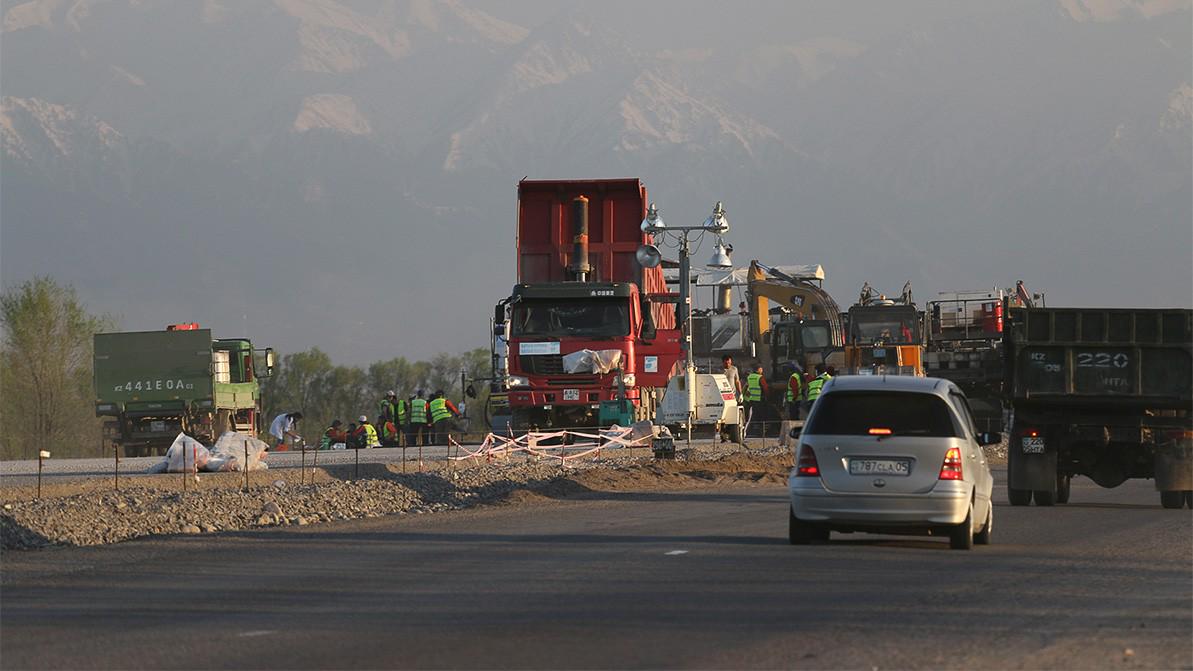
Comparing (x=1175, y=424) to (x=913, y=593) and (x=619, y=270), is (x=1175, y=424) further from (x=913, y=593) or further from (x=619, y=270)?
(x=619, y=270)

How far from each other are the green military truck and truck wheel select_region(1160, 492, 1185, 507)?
1128 inches

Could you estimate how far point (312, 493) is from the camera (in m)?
24.4

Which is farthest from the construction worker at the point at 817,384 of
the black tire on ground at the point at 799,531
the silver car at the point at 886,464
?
the silver car at the point at 886,464

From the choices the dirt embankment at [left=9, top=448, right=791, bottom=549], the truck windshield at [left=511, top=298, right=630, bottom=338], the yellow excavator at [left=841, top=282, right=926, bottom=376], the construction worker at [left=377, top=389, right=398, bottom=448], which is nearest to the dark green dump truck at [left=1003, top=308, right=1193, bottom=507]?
the dirt embankment at [left=9, top=448, right=791, bottom=549]

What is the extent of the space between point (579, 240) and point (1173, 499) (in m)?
16.2

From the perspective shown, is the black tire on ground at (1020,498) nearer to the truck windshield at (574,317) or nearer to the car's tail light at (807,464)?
the car's tail light at (807,464)

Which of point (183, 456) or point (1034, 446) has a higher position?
point (1034, 446)

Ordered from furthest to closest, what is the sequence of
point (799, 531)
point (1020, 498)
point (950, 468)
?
point (1020, 498)
point (799, 531)
point (950, 468)

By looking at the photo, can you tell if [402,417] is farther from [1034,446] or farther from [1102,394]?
[1102,394]

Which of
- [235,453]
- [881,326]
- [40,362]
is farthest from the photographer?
[40,362]

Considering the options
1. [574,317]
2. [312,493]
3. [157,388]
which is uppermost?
[574,317]

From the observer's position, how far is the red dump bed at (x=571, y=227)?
37125 mm

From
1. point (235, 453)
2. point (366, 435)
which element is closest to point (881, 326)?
point (366, 435)

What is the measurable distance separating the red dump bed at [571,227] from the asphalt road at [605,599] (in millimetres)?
17340
